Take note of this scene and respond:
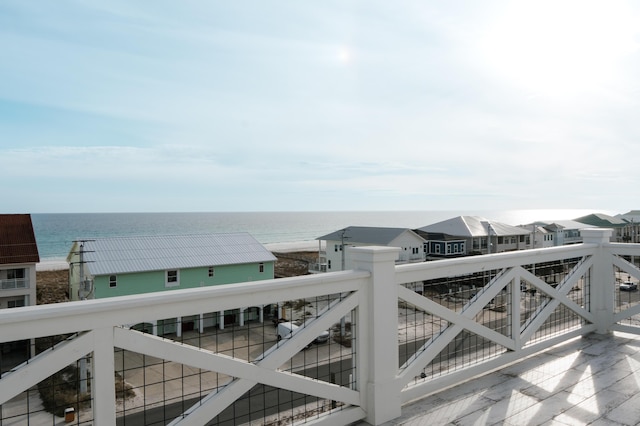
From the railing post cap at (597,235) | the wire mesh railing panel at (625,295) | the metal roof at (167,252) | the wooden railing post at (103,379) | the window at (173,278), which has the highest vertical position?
the railing post cap at (597,235)

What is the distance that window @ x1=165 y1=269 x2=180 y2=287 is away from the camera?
18641 millimetres

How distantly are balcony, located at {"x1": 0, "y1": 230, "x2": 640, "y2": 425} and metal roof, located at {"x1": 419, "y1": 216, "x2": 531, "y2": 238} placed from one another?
28.6 m

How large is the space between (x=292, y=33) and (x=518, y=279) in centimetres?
619

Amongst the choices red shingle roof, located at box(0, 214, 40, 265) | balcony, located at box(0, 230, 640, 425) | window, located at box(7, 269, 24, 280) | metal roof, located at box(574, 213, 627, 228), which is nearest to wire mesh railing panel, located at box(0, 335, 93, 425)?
balcony, located at box(0, 230, 640, 425)

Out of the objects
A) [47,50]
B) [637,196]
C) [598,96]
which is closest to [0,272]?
[47,50]

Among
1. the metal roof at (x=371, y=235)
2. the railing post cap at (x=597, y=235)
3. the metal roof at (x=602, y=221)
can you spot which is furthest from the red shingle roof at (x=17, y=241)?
the metal roof at (x=602, y=221)

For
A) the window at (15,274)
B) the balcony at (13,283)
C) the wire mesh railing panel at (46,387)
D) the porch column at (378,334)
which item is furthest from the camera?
the window at (15,274)

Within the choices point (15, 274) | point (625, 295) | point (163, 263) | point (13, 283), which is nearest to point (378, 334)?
point (625, 295)

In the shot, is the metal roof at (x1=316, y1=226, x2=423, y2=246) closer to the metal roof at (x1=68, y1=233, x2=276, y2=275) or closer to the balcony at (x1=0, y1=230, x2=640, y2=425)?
the metal roof at (x1=68, y1=233, x2=276, y2=275)

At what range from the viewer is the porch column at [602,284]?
15.0ft

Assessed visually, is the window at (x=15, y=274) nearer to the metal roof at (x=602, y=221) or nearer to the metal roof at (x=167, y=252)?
the metal roof at (x=167, y=252)

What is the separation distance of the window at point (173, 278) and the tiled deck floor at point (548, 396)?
1743 cm

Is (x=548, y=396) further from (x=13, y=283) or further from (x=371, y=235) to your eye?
(x=371, y=235)

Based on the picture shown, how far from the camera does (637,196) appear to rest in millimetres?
30516
